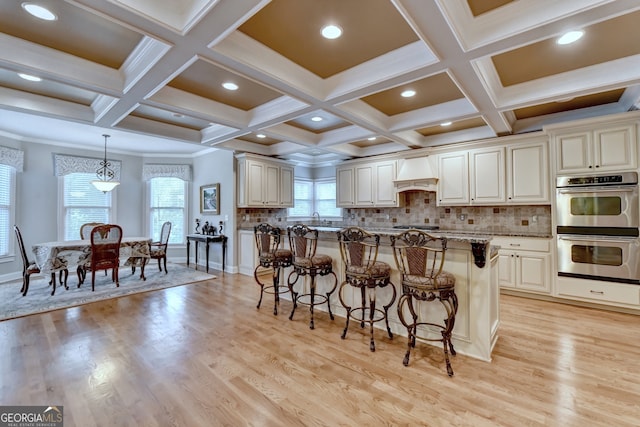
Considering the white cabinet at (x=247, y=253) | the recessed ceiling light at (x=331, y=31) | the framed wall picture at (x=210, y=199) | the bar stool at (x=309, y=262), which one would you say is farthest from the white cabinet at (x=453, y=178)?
the framed wall picture at (x=210, y=199)

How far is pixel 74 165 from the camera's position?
584 centimetres

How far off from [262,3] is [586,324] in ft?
14.4

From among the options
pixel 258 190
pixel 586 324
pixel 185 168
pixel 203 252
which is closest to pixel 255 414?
pixel 586 324

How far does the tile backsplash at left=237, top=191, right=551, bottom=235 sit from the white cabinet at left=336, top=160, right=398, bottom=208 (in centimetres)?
36

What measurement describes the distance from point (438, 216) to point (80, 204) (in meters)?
7.30

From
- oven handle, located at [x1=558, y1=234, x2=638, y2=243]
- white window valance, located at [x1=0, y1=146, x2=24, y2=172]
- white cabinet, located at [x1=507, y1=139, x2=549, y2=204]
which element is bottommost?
oven handle, located at [x1=558, y1=234, x2=638, y2=243]

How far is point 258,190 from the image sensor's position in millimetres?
5848

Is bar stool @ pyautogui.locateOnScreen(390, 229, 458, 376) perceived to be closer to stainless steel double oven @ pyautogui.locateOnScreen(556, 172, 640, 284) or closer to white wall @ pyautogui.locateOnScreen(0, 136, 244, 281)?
stainless steel double oven @ pyautogui.locateOnScreen(556, 172, 640, 284)

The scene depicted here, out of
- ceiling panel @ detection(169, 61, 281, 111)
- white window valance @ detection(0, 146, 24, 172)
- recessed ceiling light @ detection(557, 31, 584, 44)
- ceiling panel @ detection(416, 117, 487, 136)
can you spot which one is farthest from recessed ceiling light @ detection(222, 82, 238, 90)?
white window valance @ detection(0, 146, 24, 172)

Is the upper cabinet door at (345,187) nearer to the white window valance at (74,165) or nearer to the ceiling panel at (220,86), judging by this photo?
the ceiling panel at (220,86)

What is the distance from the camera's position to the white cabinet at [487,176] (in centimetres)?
437

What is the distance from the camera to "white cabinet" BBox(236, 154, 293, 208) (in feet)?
18.6

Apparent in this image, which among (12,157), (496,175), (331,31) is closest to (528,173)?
(496,175)

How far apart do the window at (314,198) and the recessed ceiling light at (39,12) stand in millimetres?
5202
